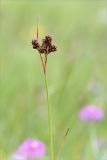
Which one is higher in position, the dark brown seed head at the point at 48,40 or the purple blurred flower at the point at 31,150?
the dark brown seed head at the point at 48,40

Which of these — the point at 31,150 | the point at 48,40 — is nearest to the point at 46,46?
the point at 48,40

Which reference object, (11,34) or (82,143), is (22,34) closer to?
(11,34)

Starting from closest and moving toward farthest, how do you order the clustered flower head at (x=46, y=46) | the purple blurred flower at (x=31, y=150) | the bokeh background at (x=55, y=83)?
the clustered flower head at (x=46, y=46) < the purple blurred flower at (x=31, y=150) < the bokeh background at (x=55, y=83)

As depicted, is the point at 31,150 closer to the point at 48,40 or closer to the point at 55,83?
the point at 48,40

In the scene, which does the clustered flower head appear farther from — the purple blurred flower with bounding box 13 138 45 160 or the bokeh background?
the purple blurred flower with bounding box 13 138 45 160

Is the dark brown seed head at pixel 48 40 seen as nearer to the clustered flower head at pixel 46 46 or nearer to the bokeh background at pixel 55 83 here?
the clustered flower head at pixel 46 46

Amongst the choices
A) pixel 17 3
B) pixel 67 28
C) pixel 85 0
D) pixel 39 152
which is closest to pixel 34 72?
pixel 39 152

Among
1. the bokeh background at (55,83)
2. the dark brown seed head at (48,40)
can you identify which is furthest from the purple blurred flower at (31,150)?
the dark brown seed head at (48,40)

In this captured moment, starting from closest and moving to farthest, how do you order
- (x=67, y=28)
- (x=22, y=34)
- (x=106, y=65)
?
(x=106, y=65) → (x=22, y=34) → (x=67, y=28)
